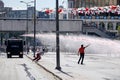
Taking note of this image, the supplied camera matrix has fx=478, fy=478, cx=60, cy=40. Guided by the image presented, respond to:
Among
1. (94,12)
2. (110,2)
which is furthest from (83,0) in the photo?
(94,12)

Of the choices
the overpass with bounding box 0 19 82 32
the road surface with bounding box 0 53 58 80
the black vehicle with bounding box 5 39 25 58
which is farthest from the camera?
the overpass with bounding box 0 19 82 32

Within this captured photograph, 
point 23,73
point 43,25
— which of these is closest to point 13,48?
point 43,25

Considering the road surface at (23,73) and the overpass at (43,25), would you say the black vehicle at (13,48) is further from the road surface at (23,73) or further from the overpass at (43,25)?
the overpass at (43,25)

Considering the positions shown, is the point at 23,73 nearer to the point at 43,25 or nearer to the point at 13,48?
the point at 13,48

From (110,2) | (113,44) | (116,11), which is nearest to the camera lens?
(113,44)

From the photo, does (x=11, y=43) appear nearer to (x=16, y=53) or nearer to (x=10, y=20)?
(x=16, y=53)

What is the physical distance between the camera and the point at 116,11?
12988cm

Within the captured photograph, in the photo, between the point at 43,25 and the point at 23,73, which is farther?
the point at 43,25

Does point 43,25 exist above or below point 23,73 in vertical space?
above

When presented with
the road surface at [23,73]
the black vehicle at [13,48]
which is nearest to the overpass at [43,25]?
the black vehicle at [13,48]

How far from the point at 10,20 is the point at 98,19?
137 ft

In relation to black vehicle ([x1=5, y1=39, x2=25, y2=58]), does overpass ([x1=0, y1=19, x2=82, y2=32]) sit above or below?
above

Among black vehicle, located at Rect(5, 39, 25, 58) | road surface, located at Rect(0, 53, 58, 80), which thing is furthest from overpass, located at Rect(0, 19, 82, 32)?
road surface, located at Rect(0, 53, 58, 80)

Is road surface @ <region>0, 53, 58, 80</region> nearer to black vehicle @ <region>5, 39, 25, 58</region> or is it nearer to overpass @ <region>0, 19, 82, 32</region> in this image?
black vehicle @ <region>5, 39, 25, 58</region>
